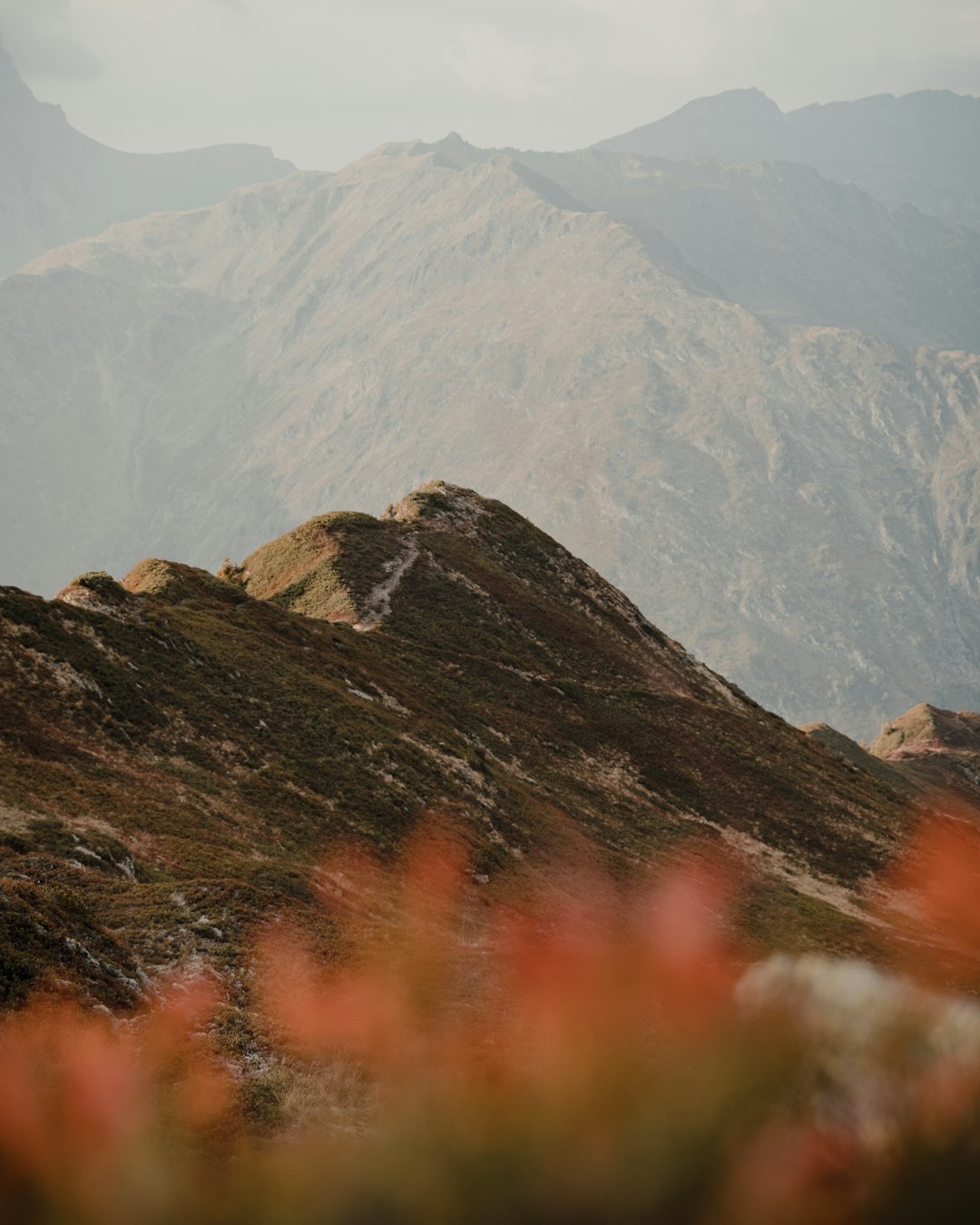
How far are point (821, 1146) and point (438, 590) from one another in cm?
9366

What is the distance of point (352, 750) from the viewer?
5788 centimetres

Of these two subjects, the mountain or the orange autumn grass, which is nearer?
the orange autumn grass

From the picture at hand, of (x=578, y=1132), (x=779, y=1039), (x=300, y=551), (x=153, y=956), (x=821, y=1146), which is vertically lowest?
(x=153, y=956)

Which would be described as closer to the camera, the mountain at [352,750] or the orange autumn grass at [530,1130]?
the orange autumn grass at [530,1130]

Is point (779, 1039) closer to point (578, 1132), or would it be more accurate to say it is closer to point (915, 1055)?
point (915, 1055)

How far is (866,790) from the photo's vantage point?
10488 cm

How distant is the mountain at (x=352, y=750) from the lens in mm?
33375

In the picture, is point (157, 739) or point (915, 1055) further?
point (157, 739)

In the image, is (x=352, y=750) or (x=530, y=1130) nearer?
(x=530, y=1130)

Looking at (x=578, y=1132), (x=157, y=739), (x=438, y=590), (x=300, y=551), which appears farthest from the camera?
(x=300, y=551)

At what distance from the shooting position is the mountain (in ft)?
109

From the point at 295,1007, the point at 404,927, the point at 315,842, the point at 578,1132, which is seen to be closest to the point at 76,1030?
the point at 295,1007

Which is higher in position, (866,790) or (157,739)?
(866,790)

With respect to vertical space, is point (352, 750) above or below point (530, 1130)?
below
